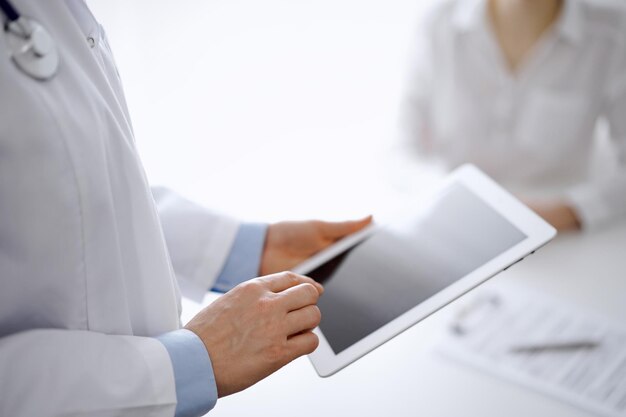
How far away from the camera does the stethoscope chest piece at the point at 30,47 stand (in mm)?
564

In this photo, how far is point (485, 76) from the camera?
1525 millimetres

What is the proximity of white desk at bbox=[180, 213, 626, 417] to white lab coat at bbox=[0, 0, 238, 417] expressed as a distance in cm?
33

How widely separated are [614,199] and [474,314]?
466mm

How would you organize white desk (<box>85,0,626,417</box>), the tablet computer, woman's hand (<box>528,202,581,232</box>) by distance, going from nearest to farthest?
the tablet computer
white desk (<box>85,0,626,417</box>)
woman's hand (<box>528,202,581,232</box>)

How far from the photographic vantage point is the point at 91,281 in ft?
2.02

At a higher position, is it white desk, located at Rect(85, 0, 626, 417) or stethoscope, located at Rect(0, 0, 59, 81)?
stethoscope, located at Rect(0, 0, 59, 81)

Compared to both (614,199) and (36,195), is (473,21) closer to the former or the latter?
(614,199)

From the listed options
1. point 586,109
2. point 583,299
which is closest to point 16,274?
point 583,299

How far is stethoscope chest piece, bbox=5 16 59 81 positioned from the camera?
0.56 meters

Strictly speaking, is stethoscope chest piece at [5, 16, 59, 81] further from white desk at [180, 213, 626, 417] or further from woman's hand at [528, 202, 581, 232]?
woman's hand at [528, 202, 581, 232]

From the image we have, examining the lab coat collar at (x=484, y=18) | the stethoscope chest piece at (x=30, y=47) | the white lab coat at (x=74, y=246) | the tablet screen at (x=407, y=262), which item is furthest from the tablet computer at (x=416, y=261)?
the lab coat collar at (x=484, y=18)

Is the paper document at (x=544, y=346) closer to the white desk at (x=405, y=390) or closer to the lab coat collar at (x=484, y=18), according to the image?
the white desk at (x=405, y=390)

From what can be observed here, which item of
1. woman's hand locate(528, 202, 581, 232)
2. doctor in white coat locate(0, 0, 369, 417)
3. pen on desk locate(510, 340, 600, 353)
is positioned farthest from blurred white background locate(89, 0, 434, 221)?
doctor in white coat locate(0, 0, 369, 417)

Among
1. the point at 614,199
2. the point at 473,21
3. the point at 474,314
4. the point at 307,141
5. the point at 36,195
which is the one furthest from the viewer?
the point at 307,141
